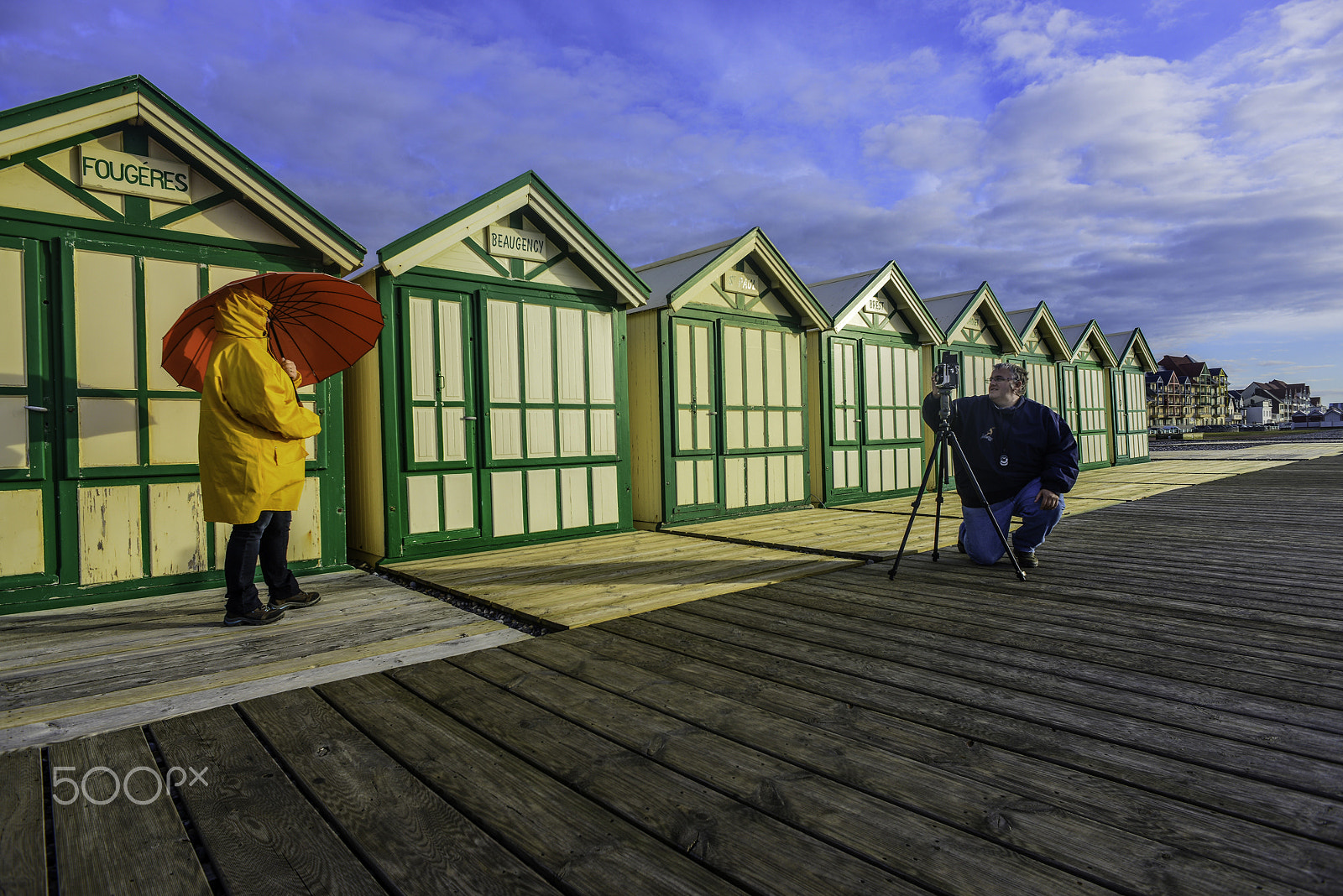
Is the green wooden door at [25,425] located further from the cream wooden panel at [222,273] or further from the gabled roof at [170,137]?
the cream wooden panel at [222,273]

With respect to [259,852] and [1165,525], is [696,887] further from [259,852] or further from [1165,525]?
[1165,525]

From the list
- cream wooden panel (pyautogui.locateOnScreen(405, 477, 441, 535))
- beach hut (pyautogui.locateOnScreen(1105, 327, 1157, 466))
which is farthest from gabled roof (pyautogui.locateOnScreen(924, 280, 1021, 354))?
cream wooden panel (pyautogui.locateOnScreen(405, 477, 441, 535))

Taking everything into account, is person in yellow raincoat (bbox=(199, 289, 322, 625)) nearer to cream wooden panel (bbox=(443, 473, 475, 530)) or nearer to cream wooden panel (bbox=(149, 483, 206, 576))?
cream wooden panel (bbox=(149, 483, 206, 576))

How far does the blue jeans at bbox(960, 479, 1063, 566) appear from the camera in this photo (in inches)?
197

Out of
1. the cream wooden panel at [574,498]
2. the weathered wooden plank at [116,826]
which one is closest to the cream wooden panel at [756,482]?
the cream wooden panel at [574,498]

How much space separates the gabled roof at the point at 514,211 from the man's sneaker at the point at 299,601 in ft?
9.22

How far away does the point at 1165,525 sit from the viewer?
7.09 metres

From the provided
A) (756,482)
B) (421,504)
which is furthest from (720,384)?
(421,504)

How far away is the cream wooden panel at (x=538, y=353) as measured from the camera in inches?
273

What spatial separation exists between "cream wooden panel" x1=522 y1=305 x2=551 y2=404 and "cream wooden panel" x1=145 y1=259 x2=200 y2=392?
2699 millimetres

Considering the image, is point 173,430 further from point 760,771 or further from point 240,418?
point 760,771

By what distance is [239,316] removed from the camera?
3.93m

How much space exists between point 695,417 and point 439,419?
310cm

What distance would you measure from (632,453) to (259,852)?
6.85m
